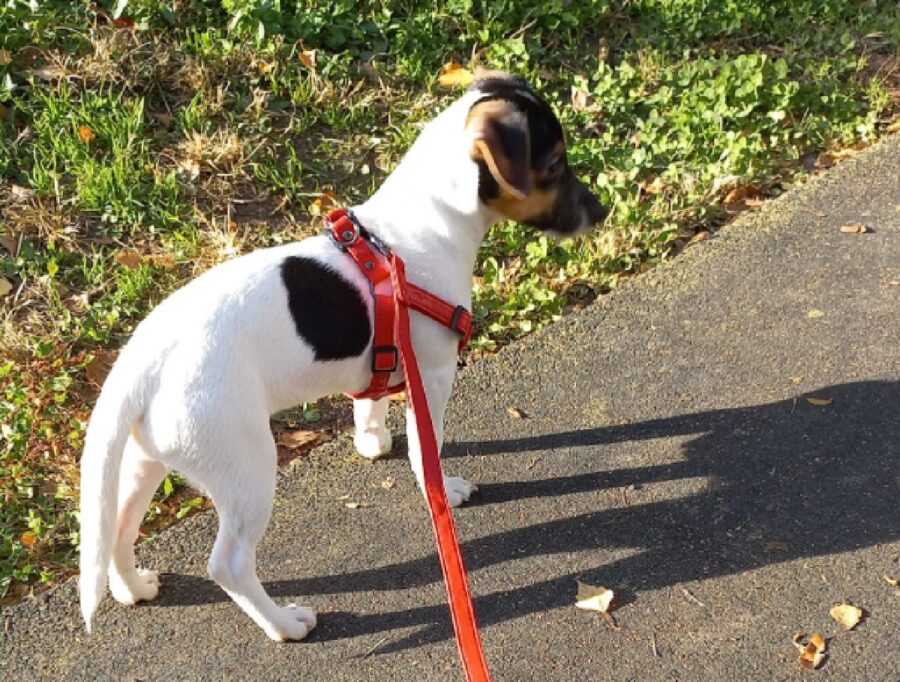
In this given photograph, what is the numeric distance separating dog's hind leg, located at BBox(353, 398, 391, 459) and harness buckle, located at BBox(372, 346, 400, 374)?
0.52 metres

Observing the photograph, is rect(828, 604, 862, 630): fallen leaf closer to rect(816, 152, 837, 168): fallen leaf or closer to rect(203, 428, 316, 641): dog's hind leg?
rect(203, 428, 316, 641): dog's hind leg

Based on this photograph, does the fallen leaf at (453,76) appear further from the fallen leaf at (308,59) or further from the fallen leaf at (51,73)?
the fallen leaf at (51,73)

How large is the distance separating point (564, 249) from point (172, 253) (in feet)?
6.76

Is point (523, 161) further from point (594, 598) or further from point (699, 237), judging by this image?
point (699, 237)

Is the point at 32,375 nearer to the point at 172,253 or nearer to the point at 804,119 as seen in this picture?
the point at 172,253

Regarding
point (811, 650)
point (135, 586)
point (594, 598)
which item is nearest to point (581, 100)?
point (594, 598)

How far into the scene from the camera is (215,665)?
3344 mm

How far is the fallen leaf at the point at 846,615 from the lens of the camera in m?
3.35

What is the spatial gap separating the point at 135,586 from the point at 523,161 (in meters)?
2.08

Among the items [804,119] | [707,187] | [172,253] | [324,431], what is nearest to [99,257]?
[172,253]

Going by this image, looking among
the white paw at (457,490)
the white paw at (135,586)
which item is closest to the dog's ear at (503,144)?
the white paw at (457,490)

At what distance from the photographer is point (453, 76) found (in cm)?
610

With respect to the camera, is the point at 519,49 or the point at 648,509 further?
the point at 519,49

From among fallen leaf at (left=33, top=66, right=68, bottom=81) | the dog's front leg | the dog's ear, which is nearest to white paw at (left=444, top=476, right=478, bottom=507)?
the dog's front leg
